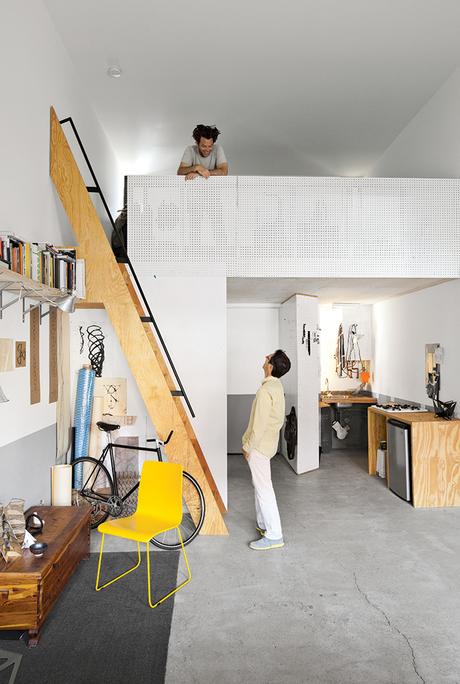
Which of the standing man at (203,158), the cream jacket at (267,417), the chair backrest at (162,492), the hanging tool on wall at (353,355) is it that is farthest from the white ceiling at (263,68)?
the chair backrest at (162,492)

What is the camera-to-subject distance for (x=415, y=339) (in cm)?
671

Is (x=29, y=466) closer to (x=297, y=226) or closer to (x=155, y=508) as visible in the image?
(x=155, y=508)

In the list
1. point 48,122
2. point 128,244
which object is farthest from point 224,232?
point 48,122

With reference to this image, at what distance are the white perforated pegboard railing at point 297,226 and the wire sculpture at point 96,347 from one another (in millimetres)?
883

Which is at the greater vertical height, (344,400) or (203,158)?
(203,158)

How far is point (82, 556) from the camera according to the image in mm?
3943

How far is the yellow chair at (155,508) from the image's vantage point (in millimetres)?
3451

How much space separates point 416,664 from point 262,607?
0.99 metres

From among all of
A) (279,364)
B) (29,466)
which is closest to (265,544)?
(279,364)

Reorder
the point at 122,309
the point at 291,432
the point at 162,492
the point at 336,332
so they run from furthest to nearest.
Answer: the point at 336,332 → the point at 291,432 → the point at 122,309 → the point at 162,492

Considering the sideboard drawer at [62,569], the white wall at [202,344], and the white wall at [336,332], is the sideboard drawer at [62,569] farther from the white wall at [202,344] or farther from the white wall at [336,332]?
the white wall at [336,332]

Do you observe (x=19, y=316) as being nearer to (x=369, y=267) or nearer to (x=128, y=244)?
(x=128, y=244)

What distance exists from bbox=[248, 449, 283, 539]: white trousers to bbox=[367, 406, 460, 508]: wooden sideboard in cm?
184

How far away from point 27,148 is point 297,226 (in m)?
2.68
